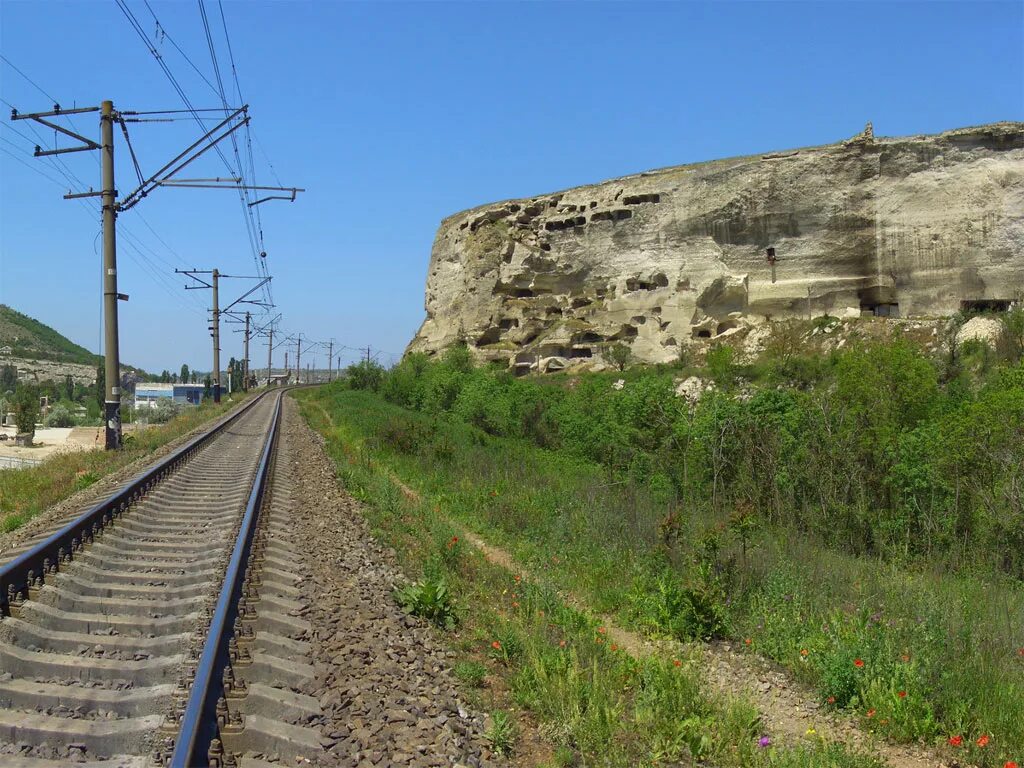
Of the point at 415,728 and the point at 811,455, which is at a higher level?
the point at 811,455

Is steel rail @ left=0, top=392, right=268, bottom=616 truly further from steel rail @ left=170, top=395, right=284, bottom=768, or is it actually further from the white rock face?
the white rock face

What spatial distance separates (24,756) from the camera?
12.6ft

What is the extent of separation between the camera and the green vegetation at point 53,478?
10.9 metres

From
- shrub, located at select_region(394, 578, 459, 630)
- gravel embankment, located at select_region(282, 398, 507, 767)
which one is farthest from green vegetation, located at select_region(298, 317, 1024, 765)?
gravel embankment, located at select_region(282, 398, 507, 767)

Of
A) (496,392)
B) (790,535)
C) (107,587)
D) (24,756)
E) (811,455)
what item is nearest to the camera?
(24,756)

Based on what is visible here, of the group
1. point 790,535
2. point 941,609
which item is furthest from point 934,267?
point 941,609

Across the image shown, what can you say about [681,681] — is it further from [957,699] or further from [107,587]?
[107,587]

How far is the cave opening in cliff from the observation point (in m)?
39.5

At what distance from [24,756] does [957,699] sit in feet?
18.2

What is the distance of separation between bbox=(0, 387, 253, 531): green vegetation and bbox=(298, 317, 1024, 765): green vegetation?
173 inches

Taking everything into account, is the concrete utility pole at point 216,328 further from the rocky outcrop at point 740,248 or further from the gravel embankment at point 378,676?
the gravel embankment at point 378,676

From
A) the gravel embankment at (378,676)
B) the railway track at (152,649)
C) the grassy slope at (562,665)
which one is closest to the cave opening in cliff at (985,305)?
the grassy slope at (562,665)

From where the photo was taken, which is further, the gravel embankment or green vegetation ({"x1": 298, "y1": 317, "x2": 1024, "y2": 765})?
green vegetation ({"x1": 298, "y1": 317, "x2": 1024, "y2": 765})

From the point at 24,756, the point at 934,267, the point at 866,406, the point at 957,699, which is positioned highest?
the point at 934,267
